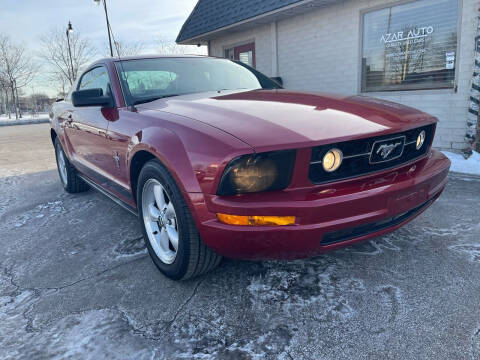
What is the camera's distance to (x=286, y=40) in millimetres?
8211

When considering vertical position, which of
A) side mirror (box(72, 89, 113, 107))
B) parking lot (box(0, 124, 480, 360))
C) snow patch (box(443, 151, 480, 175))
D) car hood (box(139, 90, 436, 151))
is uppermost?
side mirror (box(72, 89, 113, 107))

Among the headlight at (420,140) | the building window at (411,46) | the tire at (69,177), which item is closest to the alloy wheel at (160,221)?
A: the headlight at (420,140)

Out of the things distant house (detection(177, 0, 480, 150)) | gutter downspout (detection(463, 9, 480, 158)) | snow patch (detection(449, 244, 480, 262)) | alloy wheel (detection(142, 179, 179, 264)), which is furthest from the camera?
distant house (detection(177, 0, 480, 150))

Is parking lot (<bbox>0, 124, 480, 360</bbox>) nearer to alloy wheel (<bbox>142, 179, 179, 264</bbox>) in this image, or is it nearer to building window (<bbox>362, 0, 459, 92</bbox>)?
alloy wheel (<bbox>142, 179, 179, 264</bbox>)

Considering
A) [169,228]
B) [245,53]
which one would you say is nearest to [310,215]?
[169,228]

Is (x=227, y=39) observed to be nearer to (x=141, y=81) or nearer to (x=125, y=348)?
(x=141, y=81)

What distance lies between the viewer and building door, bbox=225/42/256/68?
9367mm

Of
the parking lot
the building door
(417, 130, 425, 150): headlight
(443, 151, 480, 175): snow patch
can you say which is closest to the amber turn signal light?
the parking lot

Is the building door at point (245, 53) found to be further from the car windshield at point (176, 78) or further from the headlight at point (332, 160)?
the headlight at point (332, 160)

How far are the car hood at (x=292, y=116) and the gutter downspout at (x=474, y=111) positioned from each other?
359 cm

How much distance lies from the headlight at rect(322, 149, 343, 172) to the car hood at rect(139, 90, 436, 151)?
0.07 metres

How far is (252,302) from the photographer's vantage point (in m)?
2.03

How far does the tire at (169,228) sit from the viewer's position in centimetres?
198

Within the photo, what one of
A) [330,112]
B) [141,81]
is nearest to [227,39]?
[141,81]
